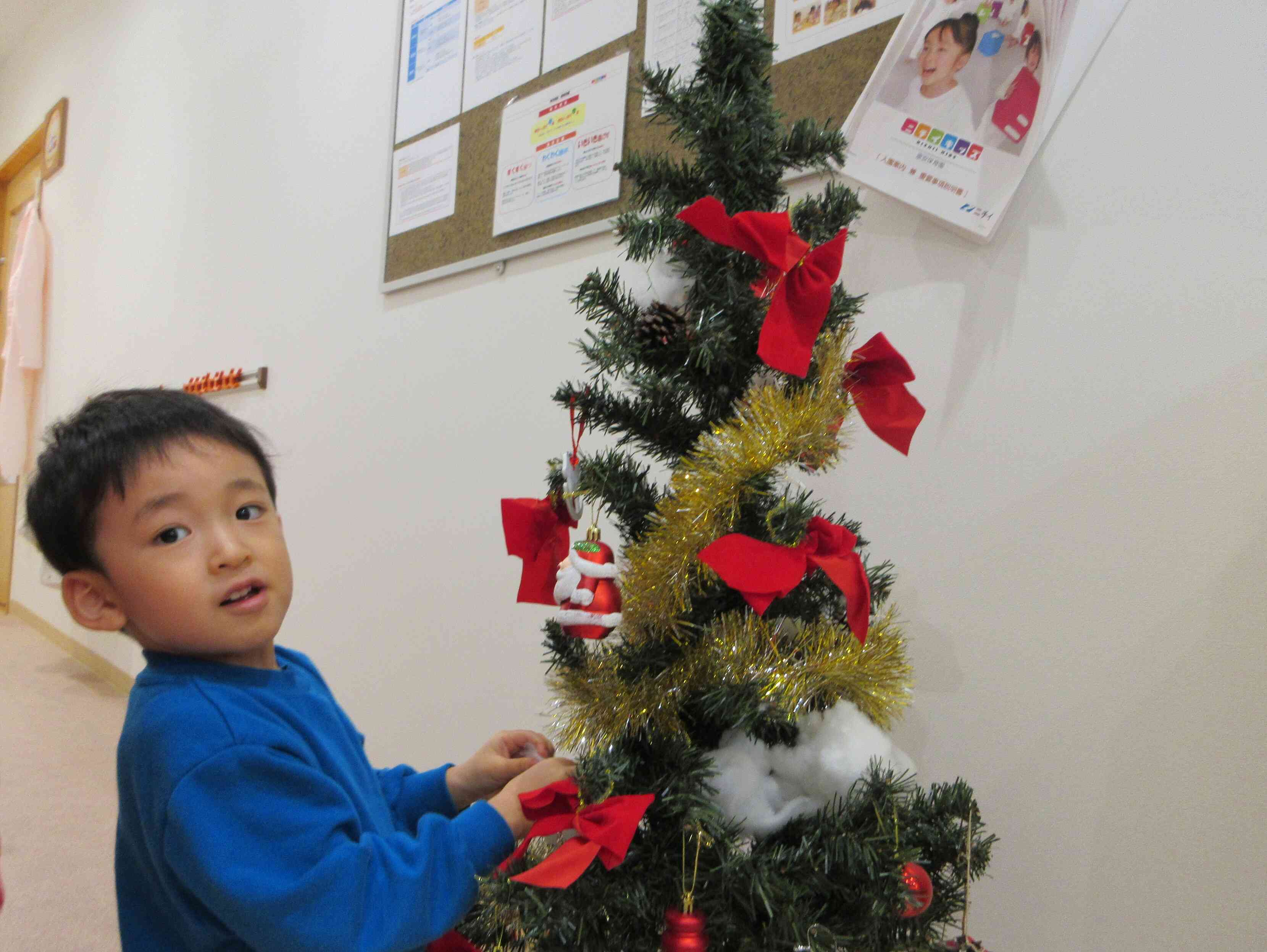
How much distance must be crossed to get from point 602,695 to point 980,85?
2.25 feet

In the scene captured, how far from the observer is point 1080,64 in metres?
0.82

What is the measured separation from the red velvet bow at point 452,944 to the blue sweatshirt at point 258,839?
0.33ft

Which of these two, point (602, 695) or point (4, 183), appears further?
point (4, 183)

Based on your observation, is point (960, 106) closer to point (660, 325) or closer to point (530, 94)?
point (660, 325)

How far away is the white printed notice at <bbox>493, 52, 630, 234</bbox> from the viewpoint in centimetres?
124

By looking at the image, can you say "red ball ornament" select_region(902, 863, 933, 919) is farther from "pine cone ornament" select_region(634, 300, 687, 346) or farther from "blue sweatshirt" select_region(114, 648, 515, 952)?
"pine cone ornament" select_region(634, 300, 687, 346)

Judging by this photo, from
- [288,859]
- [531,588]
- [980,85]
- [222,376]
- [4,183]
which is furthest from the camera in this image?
[4,183]

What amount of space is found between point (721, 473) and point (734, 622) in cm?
11

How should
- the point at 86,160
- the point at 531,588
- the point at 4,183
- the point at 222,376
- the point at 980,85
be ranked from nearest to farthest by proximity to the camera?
1. the point at 531,588
2. the point at 980,85
3. the point at 222,376
4. the point at 86,160
5. the point at 4,183

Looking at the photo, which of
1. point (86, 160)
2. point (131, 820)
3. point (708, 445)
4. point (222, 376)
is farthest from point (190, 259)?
point (708, 445)

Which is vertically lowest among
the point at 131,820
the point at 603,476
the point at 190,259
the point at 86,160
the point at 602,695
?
the point at 131,820

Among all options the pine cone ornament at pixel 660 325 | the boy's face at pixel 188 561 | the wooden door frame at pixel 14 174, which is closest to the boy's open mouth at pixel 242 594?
the boy's face at pixel 188 561

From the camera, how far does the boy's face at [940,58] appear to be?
881 mm

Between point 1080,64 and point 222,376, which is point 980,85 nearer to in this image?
point 1080,64
